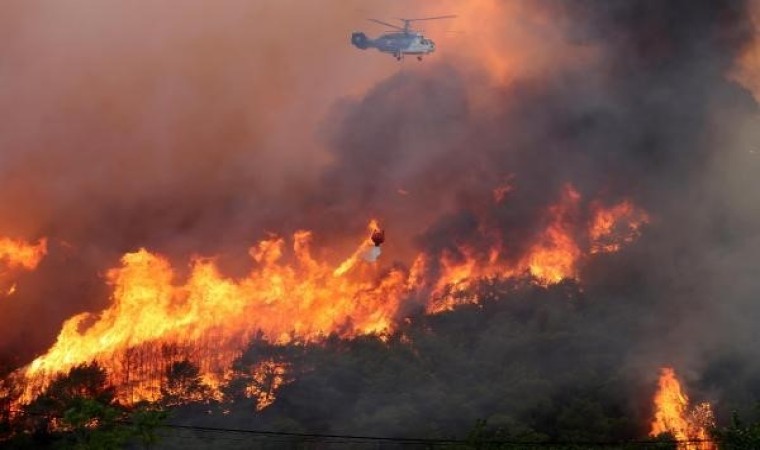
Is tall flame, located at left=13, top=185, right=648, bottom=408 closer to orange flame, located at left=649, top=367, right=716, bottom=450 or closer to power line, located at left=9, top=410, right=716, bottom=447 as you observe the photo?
power line, located at left=9, top=410, right=716, bottom=447

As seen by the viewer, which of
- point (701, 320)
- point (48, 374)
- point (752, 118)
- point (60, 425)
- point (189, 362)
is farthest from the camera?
point (752, 118)

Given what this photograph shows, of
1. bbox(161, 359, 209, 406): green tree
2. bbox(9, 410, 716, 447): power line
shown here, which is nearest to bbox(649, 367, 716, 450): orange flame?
bbox(9, 410, 716, 447): power line

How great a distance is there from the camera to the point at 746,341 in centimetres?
6500

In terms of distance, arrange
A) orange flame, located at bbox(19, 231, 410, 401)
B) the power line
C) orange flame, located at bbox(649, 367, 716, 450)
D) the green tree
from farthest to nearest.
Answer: the green tree < orange flame, located at bbox(19, 231, 410, 401) < orange flame, located at bbox(649, 367, 716, 450) < the power line

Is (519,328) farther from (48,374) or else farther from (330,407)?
(48,374)

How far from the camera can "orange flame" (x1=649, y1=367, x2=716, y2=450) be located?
173 feet

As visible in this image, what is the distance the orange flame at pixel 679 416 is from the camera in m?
52.7

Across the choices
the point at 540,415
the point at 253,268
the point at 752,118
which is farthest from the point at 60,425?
the point at 752,118

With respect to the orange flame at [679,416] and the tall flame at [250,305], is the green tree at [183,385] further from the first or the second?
the orange flame at [679,416]

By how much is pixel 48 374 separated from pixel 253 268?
17189mm

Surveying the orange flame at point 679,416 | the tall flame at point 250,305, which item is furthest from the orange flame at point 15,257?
the orange flame at point 679,416

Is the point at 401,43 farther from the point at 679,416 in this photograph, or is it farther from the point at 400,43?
the point at 679,416

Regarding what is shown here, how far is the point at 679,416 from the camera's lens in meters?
57.8

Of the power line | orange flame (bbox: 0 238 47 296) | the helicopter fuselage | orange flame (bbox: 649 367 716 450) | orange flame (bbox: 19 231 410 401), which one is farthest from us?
the helicopter fuselage
